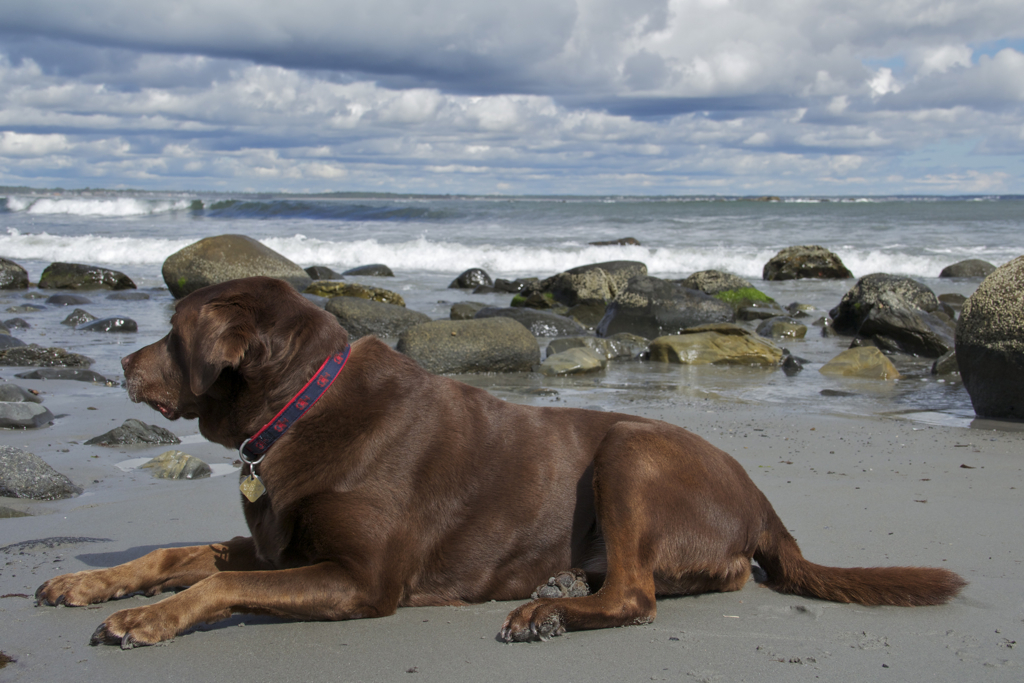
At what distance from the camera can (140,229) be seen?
137 ft

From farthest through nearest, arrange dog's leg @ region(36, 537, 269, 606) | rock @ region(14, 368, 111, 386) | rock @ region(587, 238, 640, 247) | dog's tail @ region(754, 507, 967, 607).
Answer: rock @ region(587, 238, 640, 247) < rock @ region(14, 368, 111, 386) < dog's tail @ region(754, 507, 967, 607) < dog's leg @ region(36, 537, 269, 606)

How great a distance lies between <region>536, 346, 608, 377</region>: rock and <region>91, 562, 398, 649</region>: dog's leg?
7.24m

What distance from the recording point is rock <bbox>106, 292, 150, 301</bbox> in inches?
699

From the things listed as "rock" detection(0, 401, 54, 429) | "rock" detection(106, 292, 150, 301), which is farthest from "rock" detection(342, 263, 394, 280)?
"rock" detection(0, 401, 54, 429)

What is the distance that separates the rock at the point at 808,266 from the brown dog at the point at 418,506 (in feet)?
73.2

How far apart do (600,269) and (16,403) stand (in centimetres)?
1387

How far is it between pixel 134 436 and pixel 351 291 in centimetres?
1167

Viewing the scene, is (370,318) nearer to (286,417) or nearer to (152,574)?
(152,574)

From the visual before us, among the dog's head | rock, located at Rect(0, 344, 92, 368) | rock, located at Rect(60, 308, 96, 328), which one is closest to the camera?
the dog's head

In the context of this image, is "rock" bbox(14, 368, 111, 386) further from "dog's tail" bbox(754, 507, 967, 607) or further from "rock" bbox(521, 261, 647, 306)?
"rock" bbox(521, 261, 647, 306)

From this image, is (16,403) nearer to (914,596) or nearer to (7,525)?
(7,525)

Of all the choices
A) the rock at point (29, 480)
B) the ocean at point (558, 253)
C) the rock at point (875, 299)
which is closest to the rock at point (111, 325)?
the ocean at point (558, 253)

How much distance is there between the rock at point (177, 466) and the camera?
5250 millimetres

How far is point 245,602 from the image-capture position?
296 cm
